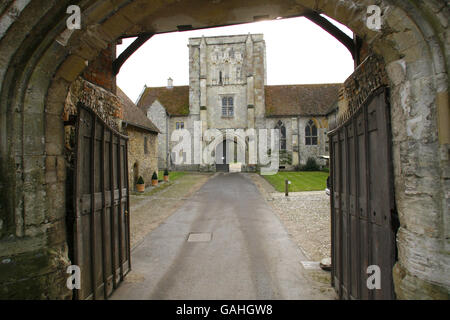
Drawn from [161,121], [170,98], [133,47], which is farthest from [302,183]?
[170,98]

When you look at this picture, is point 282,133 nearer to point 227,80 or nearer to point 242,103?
point 242,103

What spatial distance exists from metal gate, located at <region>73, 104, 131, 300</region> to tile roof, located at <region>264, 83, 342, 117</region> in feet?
87.7

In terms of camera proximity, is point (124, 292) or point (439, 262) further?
point (124, 292)

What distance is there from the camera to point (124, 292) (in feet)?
13.6

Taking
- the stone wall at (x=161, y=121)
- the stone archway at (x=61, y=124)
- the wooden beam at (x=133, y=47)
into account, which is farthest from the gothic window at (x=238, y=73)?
the stone archway at (x=61, y=124)

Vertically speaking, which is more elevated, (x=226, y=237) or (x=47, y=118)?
(x=47, y=118)

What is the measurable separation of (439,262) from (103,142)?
13.8ft

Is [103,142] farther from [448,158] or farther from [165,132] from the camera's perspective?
[165,132]

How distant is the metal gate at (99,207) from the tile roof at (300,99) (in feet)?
87.7

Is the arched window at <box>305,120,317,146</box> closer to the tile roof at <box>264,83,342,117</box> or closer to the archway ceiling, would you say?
the tile roof at <box>264,83,342,117</box>

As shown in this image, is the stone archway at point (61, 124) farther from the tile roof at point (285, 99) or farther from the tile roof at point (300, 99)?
the tile roof at point (300, 99)

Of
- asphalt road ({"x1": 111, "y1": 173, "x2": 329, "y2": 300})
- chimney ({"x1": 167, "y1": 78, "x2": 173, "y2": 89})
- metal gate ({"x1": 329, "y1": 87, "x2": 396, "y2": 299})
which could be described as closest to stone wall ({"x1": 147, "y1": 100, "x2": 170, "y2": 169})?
chimney ({"x1": 167, "y1": 78, "x2": 173, "y2": 89})

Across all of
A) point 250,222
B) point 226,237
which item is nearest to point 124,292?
point 226,237

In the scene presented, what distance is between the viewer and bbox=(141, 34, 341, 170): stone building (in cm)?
2950
